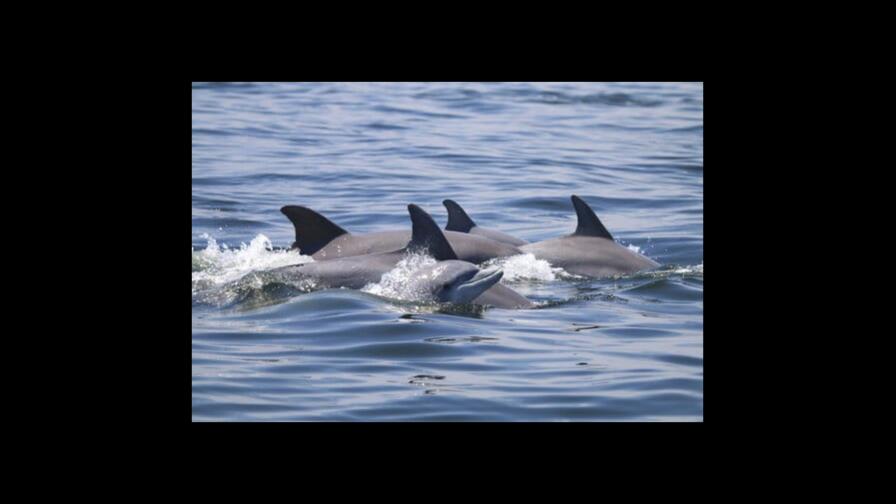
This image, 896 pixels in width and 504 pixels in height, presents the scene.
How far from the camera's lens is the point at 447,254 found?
11.9 metres

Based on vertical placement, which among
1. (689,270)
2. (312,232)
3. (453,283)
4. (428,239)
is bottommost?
(453,283)

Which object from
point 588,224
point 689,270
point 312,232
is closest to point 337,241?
point 312,232

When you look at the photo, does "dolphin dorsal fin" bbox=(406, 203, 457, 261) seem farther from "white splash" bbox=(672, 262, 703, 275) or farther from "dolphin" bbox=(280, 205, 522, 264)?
"white splash" bbox=(672, 262, 703, 275)

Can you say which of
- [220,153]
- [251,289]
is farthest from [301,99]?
[251,289]

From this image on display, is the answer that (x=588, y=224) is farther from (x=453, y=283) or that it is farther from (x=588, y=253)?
(x=453, y=283)

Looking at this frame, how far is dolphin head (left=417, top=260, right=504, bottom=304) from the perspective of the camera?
1131 centimetres

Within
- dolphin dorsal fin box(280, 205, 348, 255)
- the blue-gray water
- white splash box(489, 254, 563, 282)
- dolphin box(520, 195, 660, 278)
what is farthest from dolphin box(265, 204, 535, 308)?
dolphin box(520, 195, 660, 278)

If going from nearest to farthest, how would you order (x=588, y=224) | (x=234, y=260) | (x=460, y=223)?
(x=234, y=260), (x=588, y=224), (x=460, y=223)

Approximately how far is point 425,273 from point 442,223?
6629 millimetres

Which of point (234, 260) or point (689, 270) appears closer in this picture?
point (234, 260)

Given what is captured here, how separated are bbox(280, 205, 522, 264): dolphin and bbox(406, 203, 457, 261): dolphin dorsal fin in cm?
133

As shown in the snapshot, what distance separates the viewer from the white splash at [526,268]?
44.7 feet
